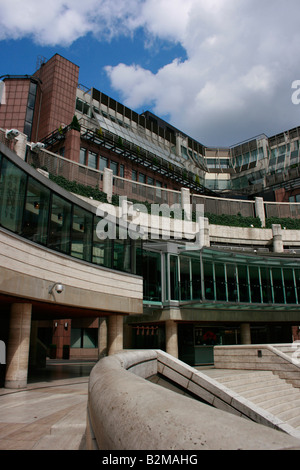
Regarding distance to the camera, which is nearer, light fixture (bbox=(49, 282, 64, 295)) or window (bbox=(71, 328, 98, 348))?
light fixture (bbox=(49, 282, 64, 295))

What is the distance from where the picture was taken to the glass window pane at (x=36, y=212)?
527 inches

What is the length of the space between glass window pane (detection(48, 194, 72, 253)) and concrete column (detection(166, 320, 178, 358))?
40.8ft

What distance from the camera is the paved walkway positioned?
494cm

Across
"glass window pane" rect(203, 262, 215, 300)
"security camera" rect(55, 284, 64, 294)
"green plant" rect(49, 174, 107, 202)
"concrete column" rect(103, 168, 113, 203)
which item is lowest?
"security camera" rect(55, 284, 64, 294)

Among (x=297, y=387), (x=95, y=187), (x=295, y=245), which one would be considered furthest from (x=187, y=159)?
(x=297, y=387)

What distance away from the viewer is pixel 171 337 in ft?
82.4

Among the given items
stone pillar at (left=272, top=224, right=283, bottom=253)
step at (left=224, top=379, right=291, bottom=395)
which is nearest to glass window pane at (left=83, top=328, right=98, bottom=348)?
stone pillar at (left=272, top=224, right=283, bottom=253)

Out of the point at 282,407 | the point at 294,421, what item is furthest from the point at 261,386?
the point at 294,421

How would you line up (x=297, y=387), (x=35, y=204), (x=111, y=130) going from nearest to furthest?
(x=35, y=204) → (x=297, y=387) → (x=111, y=130)

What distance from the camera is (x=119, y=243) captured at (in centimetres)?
1916

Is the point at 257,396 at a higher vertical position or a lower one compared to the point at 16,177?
lower

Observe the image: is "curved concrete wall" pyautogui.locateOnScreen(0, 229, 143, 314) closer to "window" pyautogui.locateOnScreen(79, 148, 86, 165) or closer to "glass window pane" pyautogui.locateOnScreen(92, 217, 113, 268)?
"glass window pane" pyautogui.locateOnScreen(92, 217, 113, 268)
